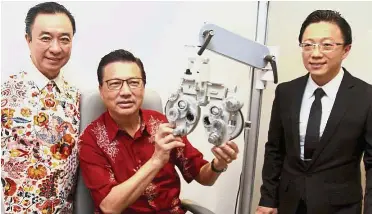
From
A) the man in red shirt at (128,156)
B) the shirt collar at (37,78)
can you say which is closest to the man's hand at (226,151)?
the man in red shirt at (128,156)

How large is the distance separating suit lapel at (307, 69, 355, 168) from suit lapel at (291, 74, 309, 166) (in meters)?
0.08

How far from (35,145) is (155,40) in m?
0.83

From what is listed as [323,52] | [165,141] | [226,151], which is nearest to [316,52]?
[323,52]

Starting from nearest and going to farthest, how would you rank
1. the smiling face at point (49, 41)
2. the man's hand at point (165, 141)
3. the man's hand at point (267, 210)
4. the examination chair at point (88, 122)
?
1. the man's hand at point (165, 141)
2. the smiling face at point (49, 41)
3. the examination chair at point (88, 122)
4. the man's hand at point (267, 210)

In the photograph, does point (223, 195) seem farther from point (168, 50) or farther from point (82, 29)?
point (82, 29)

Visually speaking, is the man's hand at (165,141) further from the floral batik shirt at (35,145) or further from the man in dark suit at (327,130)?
the man in dark suit at (327,130)

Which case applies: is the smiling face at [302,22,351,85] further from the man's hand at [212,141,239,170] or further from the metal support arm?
the man's hand at [212,141,239,170]

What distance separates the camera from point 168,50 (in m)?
2.08

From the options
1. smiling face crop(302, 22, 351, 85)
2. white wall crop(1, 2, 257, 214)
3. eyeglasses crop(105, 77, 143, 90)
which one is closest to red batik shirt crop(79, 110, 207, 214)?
eyeglasses crop(105, 77, 143, 90)

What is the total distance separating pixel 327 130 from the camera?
1.51 metres

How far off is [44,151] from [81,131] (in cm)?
18

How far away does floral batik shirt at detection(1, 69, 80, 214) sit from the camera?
4.72ft

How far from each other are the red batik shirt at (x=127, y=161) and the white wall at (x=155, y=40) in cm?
26

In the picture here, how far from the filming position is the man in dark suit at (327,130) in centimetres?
149
